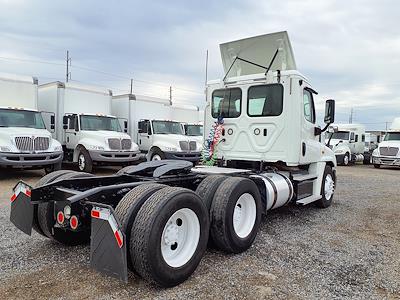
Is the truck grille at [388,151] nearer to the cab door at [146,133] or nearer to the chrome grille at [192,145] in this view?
the chrome grille at [192,145]

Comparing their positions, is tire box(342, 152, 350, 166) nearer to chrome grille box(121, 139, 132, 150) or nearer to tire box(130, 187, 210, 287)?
chrome grille box(121, 139, 132, 150)

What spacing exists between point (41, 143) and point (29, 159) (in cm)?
67

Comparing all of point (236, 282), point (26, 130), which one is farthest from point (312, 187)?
point (26, 130)

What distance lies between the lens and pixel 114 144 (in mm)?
13477

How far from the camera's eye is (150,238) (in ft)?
10.4

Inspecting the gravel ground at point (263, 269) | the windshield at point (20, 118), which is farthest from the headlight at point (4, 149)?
the gravel ground at point (263, 269)

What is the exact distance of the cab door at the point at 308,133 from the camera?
262 inches

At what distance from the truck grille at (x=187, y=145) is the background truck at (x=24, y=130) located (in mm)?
5282

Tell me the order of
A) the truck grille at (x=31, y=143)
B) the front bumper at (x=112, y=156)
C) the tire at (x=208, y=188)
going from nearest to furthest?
the tire at (x=208, y=188) → the truck grille at (x=31, y=143) → the front bumper at (x=112, y=156)

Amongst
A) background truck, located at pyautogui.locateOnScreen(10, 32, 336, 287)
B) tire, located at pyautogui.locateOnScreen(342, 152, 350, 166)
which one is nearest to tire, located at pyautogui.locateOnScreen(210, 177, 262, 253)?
background truck, located at pyautogui.locateOnScreen(10, 32, 336, 287)

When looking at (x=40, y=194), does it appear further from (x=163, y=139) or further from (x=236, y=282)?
(x=163, y=139)

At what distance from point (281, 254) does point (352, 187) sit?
7807 millimetres

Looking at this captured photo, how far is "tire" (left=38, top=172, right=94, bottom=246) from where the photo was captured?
4117 mm

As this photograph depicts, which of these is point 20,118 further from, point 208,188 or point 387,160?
point 387,160
